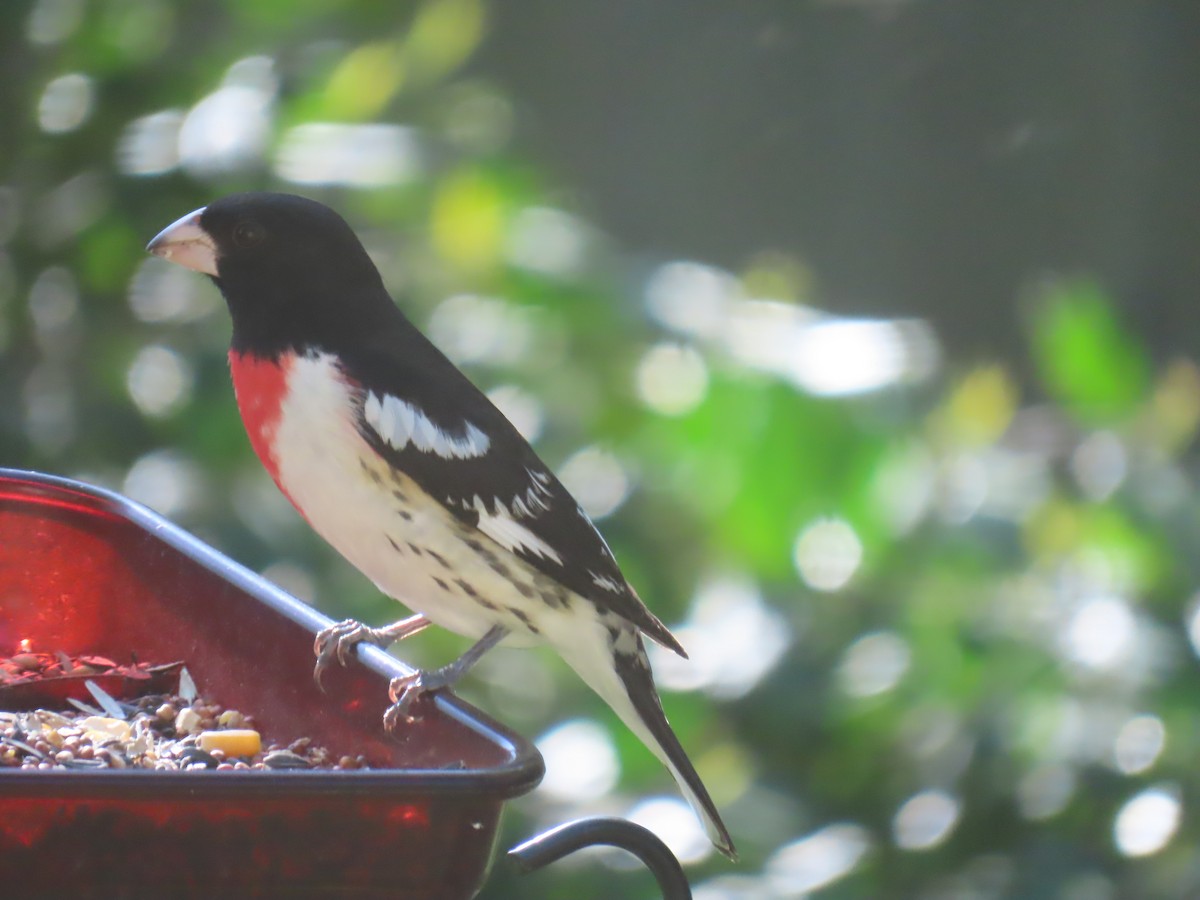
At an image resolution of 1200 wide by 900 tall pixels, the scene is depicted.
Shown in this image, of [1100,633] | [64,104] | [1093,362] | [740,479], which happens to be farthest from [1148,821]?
[64,104]

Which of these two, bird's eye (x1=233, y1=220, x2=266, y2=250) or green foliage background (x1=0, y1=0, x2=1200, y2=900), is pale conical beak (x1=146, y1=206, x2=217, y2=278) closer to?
bird's eye (x1=233, y1=220, x2=266, y2=250)

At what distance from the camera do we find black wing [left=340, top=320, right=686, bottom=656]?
6.50 ft

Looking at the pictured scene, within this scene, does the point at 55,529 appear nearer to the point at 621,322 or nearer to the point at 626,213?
the point at 621,322

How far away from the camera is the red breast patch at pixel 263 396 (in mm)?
2004

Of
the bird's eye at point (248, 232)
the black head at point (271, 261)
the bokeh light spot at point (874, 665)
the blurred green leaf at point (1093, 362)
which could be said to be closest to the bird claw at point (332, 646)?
the black head at point (271, 261)

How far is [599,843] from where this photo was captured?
54.1 inches

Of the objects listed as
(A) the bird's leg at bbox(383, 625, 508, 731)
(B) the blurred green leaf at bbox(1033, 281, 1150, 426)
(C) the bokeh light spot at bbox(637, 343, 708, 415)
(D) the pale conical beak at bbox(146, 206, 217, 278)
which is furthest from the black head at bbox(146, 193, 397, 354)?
(B) the blurred green leaf at bbox(1033, 281, 1150, 426)

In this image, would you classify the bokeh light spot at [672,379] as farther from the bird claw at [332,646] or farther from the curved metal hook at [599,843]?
the curved metal hook at [599,843]

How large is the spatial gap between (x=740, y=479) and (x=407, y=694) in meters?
2.50

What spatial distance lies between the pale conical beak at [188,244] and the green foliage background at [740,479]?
203 centimetres

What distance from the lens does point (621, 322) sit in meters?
4.44

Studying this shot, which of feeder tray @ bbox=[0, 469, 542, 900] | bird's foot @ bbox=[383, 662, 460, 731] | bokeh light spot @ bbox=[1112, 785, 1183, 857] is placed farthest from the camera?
bokeh light spot @ bbox=[1112, 785, 1183, 857]

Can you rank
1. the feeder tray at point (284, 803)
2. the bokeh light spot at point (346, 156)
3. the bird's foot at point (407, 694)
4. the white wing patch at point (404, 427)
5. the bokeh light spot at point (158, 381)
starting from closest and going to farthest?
the feeder tray at point (284, 803) < the bird's foot at point (407, 694) < the white wing patch at point (404, 427) < the bokeh light spot at point (158, 381) < the bokeh light spot at point (346, 156)

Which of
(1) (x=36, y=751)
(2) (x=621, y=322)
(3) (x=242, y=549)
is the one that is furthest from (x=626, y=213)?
(1) (x=36, y=751)
